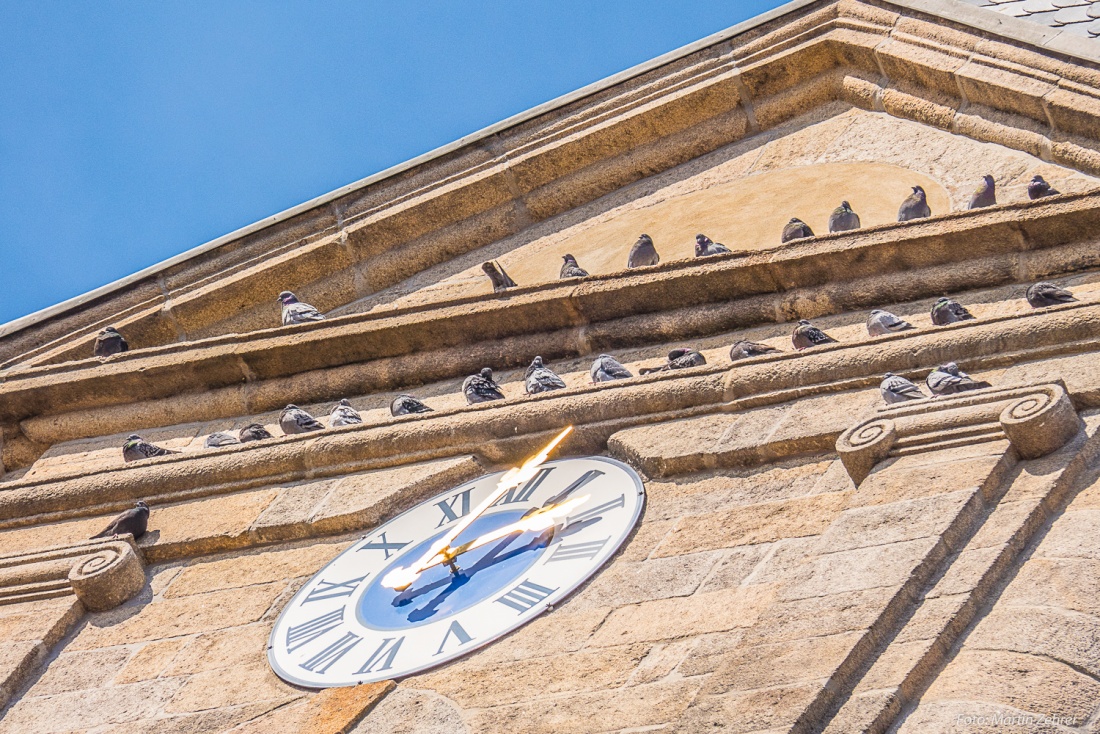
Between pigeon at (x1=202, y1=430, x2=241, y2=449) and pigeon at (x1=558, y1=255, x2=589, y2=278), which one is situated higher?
pigeon at (x1=202, y1=430, x2=241, y2=449)

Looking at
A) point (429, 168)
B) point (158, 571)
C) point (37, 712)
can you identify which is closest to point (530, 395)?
point (158, 571)

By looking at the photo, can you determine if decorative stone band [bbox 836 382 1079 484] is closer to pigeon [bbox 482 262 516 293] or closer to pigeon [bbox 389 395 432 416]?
pigeon [bbox 389 395 432 416]

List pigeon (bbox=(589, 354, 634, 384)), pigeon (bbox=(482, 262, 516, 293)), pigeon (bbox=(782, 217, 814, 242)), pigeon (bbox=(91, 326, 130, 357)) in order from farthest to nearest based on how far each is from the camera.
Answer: pigeon (bbox=(91, 326, 130, 357)) → pigeon (bbox=(482, 262, 516, 293)) → pigeon (bbox=(782, 217, 814, 242)) → pigeon (bbox=(589, 354, 634, 384))

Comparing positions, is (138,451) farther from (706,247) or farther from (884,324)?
(884,324)

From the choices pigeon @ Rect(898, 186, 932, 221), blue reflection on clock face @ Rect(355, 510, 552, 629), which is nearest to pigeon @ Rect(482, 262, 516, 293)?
pigeon @ Rect(898, 186, 932, 221)

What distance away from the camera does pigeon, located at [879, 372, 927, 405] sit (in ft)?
21.1

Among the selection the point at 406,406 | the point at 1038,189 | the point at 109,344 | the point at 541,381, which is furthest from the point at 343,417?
the point at 1038,189

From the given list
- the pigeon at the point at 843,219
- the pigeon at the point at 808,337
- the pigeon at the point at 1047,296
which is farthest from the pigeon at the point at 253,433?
the pigeon at the point at 1047,296

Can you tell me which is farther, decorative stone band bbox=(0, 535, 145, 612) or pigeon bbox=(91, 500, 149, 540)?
pigeon bbox=(91, 500, 149, 540)

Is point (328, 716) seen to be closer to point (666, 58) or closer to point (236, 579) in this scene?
point (236, 579)

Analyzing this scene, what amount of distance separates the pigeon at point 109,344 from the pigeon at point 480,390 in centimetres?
260

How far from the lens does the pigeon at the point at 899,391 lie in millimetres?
6438

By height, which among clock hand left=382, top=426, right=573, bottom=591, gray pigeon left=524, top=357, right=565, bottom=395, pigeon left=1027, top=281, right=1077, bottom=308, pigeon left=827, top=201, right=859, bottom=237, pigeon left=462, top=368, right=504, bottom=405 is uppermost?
pigeon left=462, top=368, right=504, bottom=405

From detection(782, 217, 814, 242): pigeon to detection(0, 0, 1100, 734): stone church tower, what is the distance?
0.33 ft
